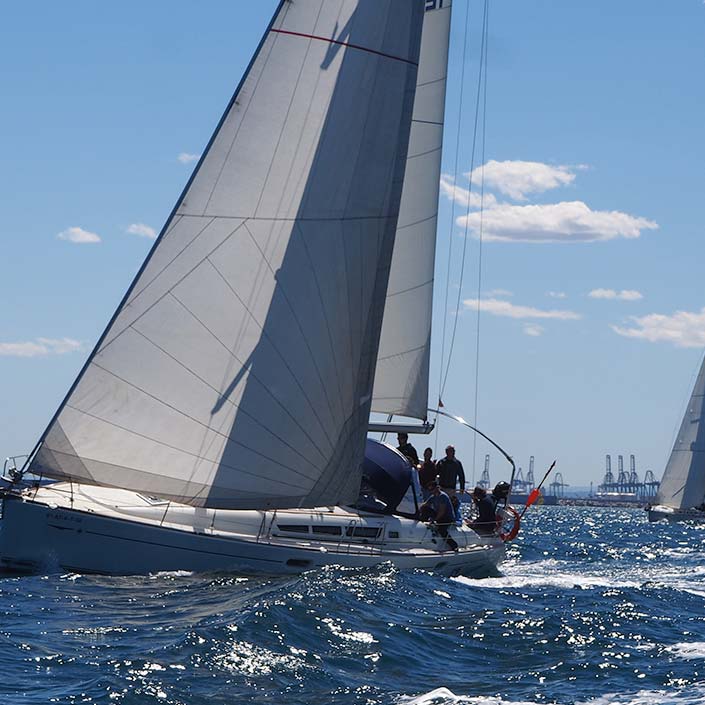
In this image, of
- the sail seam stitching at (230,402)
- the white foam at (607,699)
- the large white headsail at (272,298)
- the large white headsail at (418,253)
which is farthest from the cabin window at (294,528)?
the white foam at (607,699)

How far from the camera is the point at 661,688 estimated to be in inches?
488

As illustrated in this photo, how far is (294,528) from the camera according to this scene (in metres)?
19.4

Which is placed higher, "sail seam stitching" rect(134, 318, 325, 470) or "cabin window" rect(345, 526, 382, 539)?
"sail seam stitching" rect(134, 318, 325, 470)

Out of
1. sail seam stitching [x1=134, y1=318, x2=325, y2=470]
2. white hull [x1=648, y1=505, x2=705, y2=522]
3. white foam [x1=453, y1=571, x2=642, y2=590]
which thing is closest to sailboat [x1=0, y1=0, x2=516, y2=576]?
sail seam stitching [x1=134, y1=318, x2=325, y2=470]

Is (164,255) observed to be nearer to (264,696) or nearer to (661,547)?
(264,696)

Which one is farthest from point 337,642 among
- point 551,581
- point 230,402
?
point 551,581

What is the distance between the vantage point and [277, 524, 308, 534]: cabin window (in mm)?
19284

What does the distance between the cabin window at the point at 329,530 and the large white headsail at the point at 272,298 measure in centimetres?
40

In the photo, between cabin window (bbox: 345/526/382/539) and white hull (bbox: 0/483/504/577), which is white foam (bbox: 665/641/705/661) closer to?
white hull (bbox: 0/483/504/577)

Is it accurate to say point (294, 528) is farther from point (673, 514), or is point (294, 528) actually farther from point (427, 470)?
point (673, 514)

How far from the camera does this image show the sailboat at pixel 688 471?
6931 cm

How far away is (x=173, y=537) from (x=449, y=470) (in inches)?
312

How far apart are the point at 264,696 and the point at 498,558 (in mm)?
12754

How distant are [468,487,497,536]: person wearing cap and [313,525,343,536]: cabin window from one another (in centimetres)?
470
